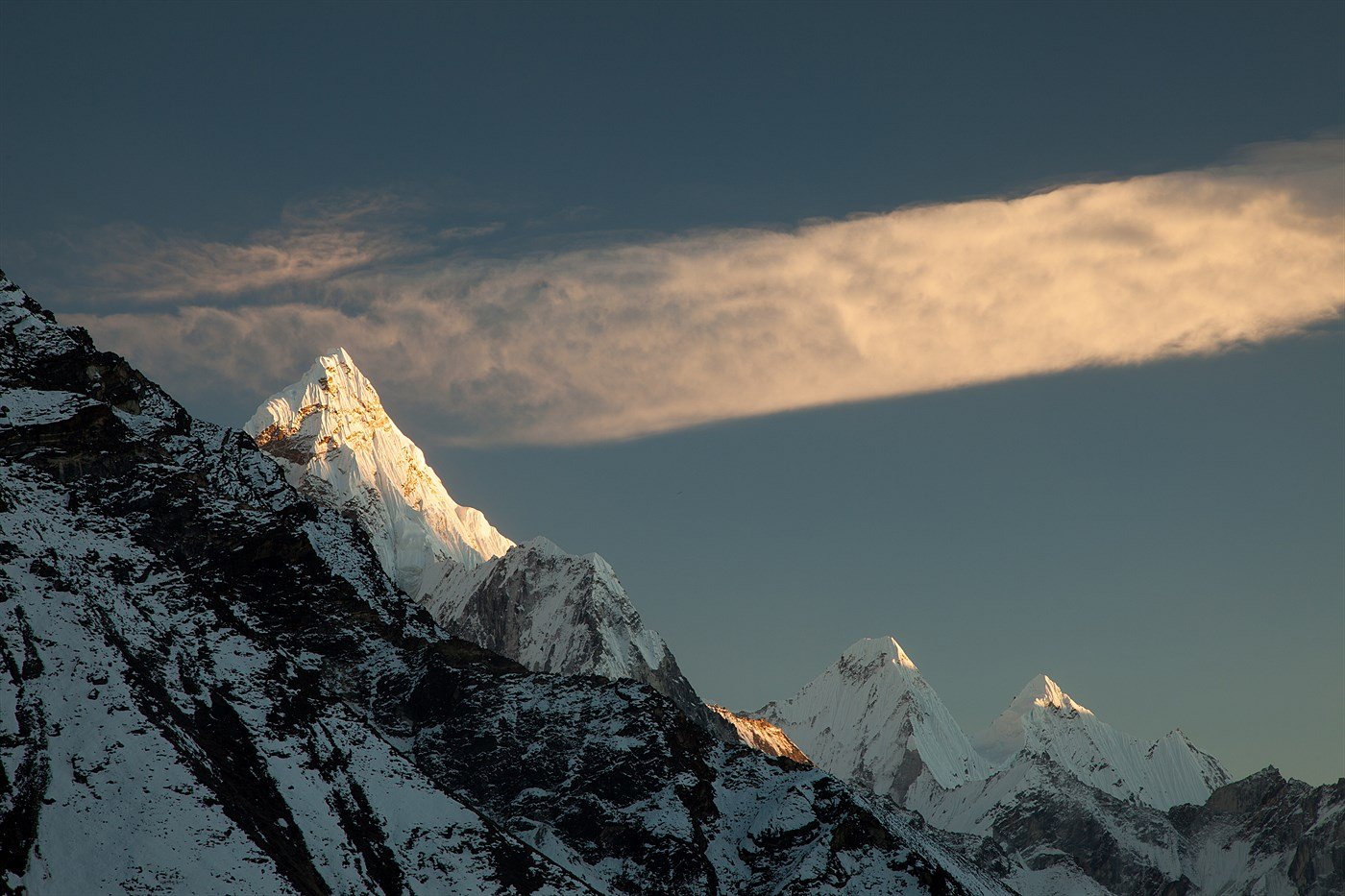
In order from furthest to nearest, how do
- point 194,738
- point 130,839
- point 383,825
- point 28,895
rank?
point 383,825 → point 194,738 → point 130,839 → point 28,895

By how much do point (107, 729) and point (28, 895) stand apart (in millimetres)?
23183

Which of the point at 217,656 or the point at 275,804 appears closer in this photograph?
the point at 275,804

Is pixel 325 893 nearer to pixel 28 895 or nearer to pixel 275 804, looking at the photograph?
pixel 275 804

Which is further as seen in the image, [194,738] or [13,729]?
[194,738]

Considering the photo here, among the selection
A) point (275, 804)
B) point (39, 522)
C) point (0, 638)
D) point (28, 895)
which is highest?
point (39, 522)

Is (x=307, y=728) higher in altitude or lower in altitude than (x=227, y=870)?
higher

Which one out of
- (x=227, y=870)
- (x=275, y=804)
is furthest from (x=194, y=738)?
(x=227, y=870)

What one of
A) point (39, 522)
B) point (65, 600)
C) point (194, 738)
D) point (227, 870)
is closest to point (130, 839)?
point (227, 870)

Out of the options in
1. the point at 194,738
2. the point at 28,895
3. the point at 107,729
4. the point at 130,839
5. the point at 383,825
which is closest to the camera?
the point at 28,895

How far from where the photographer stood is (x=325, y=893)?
165375 mm

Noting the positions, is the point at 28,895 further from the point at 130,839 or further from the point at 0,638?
the point at 0,638

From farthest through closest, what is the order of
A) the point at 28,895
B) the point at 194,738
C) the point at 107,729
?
1. the point at 194,738
2. the point at 107,729
3. the point at 28,895

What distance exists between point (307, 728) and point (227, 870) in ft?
129

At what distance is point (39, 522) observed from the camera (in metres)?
192
